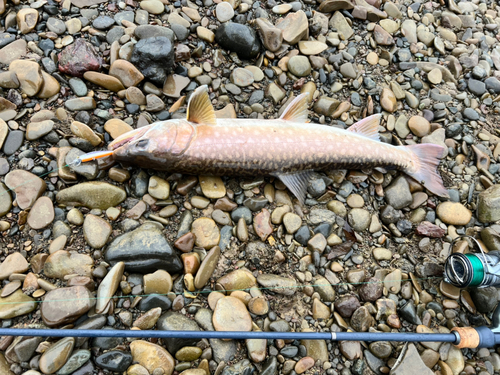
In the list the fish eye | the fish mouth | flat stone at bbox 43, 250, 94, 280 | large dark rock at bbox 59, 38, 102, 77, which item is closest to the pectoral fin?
the fish eye

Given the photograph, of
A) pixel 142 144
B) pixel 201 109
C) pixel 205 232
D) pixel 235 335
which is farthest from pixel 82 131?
pixel 235 335

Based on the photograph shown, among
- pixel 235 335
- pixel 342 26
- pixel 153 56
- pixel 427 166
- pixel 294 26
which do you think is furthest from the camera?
pixel 342 26

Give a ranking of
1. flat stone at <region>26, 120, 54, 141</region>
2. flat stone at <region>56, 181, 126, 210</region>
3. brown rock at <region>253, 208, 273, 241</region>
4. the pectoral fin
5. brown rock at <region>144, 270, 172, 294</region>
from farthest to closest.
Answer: the pectoral fin → brown rock at <region>253, 208, 273, 241</region> → flat stone at <region>26, 120, 54, 141</region> → flat stone at <region>56, 181, 126, 210</region> → brown rock at <region>144, 270, 172, 294</region>

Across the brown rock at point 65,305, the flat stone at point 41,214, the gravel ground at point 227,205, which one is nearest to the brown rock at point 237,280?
the gravel ground at point 227,205

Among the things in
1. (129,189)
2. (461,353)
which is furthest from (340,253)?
(129,189)

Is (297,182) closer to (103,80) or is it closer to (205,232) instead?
(205,232)

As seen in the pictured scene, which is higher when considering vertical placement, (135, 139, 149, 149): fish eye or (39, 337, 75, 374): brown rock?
(135, 139, 149, 149): fish eye

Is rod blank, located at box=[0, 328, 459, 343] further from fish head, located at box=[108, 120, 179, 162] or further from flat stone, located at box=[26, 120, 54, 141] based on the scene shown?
flat stone, located at box=[26, 120, 54, 141]
